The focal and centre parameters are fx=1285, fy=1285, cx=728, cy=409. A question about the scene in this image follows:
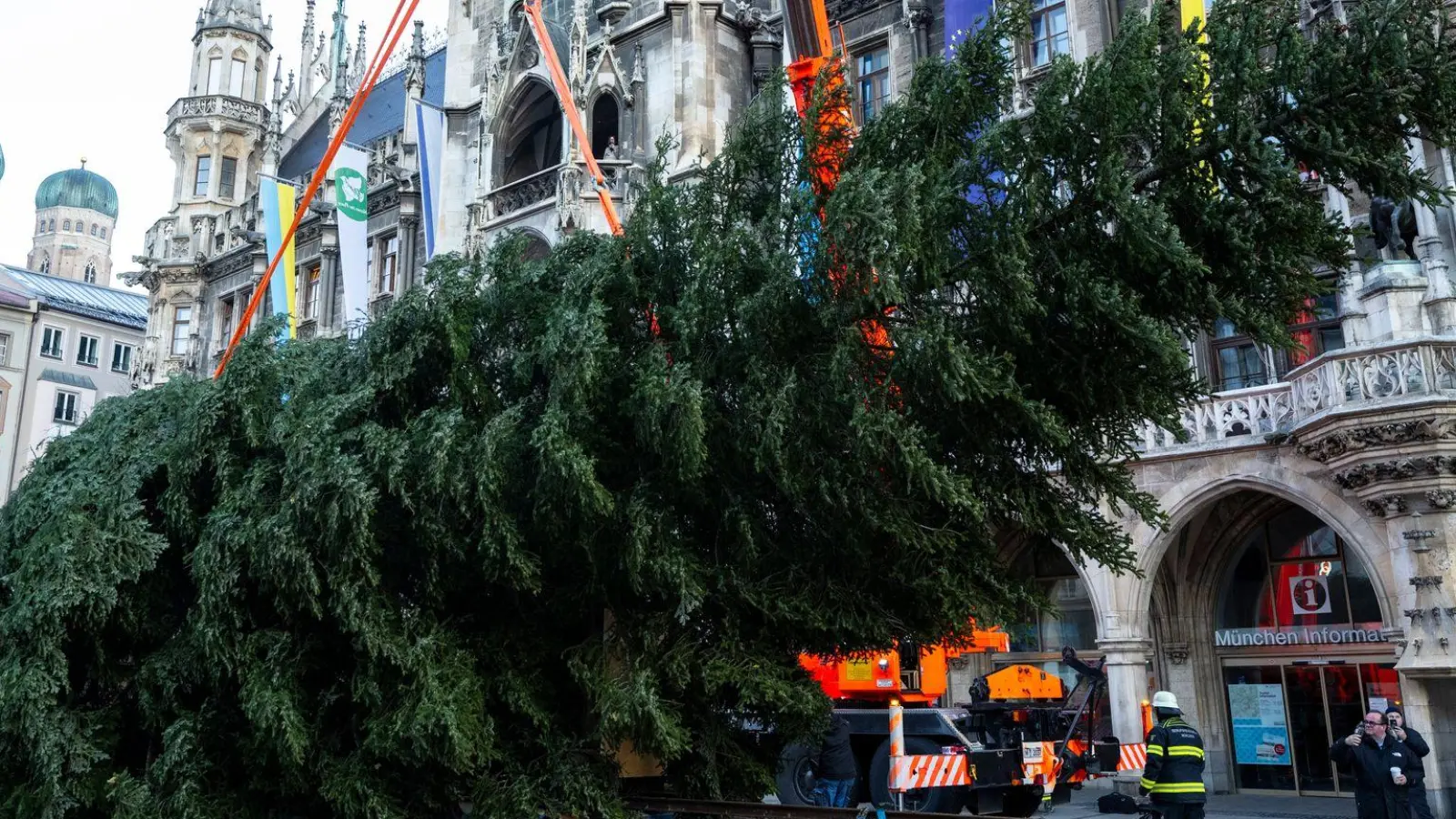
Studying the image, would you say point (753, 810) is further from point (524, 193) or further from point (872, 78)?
point (524, 193)

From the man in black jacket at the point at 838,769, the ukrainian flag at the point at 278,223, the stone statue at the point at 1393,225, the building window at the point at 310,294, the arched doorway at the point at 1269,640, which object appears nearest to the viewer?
the man in black jacket at the point at 838,769

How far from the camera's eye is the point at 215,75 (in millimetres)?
39938

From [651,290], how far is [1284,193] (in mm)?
4810

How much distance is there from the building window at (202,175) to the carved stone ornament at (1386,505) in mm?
34489

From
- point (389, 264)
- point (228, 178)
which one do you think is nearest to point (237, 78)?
point (228, 178)

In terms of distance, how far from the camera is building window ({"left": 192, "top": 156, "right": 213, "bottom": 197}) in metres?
39.6

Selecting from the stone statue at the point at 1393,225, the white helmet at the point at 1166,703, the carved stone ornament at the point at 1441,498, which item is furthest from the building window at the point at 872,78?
the white helmet at the point at 1166,703

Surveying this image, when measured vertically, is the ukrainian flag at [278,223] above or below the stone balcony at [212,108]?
below

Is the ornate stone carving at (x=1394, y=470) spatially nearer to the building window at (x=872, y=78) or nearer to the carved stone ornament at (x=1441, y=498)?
the carved stone ornament at (x=1441, y=498)

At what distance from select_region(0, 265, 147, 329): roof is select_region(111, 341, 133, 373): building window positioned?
40.8 inches

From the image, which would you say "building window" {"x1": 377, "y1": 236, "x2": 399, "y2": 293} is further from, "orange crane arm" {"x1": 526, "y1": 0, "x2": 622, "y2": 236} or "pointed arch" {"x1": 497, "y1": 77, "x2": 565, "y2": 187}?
"orange crane arm" {"x1": 526, "y1": 0, "x2": 622, "y2": 236}

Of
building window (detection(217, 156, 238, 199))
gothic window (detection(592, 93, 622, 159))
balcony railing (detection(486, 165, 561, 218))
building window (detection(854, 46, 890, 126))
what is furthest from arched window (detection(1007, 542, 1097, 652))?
building window (detection(217, 156, 238, 199))

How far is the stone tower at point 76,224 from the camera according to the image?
110m

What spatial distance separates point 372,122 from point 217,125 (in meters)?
4.75
